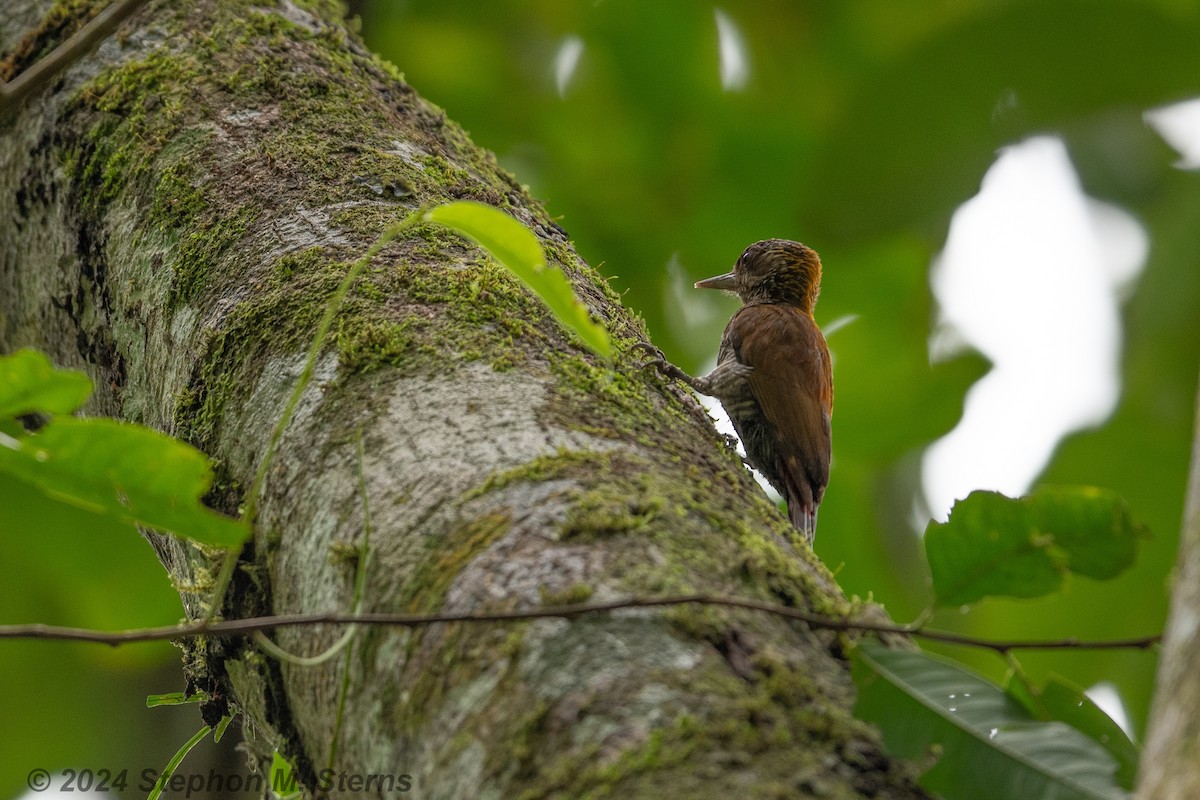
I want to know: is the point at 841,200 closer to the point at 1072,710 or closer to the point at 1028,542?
the point at 1028,542

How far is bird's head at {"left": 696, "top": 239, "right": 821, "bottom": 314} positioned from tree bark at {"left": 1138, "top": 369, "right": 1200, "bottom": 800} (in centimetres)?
326

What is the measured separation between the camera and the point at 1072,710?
1.38m

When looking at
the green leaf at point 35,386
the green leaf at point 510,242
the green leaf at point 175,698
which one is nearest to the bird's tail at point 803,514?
the green leaf at point 175,698

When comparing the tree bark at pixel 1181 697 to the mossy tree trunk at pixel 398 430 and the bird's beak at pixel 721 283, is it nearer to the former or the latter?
the mossy tree trunk at pixel 398 430

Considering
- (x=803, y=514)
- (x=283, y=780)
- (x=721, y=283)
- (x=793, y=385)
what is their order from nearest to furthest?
(x=283, y=780) → (x=803, y=514) → (x=793, y=385) → (x=721, y=283)

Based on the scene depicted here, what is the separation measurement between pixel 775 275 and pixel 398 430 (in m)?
3.20

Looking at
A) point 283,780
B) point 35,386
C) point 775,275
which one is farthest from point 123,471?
point 775,275

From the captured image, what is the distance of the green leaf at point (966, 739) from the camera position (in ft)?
4.07

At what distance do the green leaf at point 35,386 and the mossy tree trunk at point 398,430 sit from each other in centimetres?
41

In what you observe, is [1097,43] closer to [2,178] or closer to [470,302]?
[470,302]

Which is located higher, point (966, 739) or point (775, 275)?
point (775, 275)

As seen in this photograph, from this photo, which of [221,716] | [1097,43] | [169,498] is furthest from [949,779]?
[221,716]

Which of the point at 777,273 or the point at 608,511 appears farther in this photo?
the point at 777,273

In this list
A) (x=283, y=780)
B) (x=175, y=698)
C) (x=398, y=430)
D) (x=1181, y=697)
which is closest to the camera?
(x=1181, y=697)
